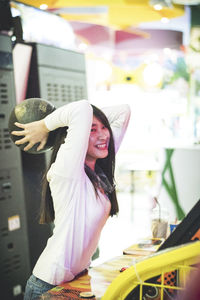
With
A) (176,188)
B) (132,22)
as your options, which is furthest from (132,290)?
(132,22)

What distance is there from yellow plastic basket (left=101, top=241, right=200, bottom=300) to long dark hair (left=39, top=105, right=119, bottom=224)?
2.28 ft

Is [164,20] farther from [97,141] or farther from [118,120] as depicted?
[97,141]

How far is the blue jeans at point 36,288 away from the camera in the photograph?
1707mm

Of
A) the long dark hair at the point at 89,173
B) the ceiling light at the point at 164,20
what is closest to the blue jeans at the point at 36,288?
the long dark hair at the point at 89,173

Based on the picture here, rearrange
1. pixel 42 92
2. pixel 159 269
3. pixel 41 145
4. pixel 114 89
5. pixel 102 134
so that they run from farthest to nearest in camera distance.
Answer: pixel 114 89 < pixel 42 92 < pixel 102 134 < pixel 41 145 < pixel 159 269

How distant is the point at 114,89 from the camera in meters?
7.32

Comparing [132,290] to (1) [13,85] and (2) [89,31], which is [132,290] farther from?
(2) [89,31]

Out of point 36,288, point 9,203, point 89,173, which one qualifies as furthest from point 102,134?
point 9,203

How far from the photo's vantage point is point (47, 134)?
5.89 ft

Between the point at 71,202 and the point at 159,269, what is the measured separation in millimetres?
663

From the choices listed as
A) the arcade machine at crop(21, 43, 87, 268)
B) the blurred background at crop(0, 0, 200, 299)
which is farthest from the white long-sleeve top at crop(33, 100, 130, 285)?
the arcade machine at crop(21, 43, 87, 268)

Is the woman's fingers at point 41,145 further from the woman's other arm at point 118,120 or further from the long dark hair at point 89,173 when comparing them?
the woman's other arm at point 118,120

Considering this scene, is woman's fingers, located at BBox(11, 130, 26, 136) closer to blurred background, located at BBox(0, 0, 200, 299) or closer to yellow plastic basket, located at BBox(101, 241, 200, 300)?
yellow plastic basket, located at BBox(101, 241, 200, 300)

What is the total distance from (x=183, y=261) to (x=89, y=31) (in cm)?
564
